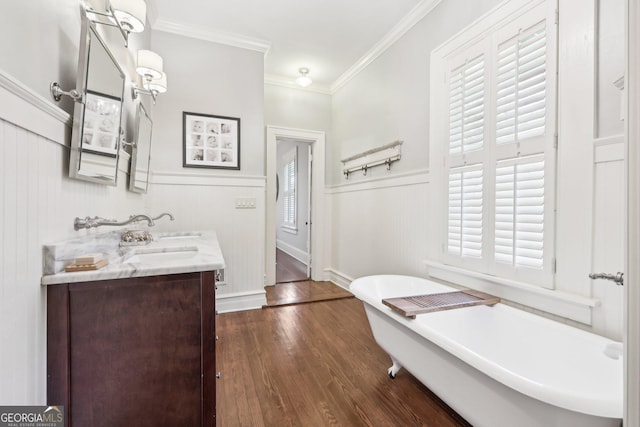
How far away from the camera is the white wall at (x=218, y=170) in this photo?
8.93ft

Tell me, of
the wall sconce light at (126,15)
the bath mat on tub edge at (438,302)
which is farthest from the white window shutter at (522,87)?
the wall sconce light at (126,15)

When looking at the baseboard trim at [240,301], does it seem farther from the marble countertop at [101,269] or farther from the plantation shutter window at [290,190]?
the plantation shutter window at [290,190]

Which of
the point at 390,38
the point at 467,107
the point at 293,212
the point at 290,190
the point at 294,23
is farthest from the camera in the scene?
the point at 290,190

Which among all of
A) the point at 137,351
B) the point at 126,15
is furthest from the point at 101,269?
the point at 126,15

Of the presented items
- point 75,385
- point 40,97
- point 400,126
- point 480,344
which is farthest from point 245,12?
point 480,344

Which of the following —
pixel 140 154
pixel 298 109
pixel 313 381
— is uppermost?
pixel 298 109

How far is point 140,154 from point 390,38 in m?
2.53

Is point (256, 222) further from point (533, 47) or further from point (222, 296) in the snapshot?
point (533, 47)

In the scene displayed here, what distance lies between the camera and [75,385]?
0.95m

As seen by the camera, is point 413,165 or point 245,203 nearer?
point 413,165

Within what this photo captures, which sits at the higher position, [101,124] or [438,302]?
[101,124]

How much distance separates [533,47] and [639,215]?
1.70 metres

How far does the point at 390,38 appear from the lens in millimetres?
2805

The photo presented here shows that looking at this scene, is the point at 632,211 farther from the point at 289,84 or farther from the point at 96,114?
the point at 289,84
